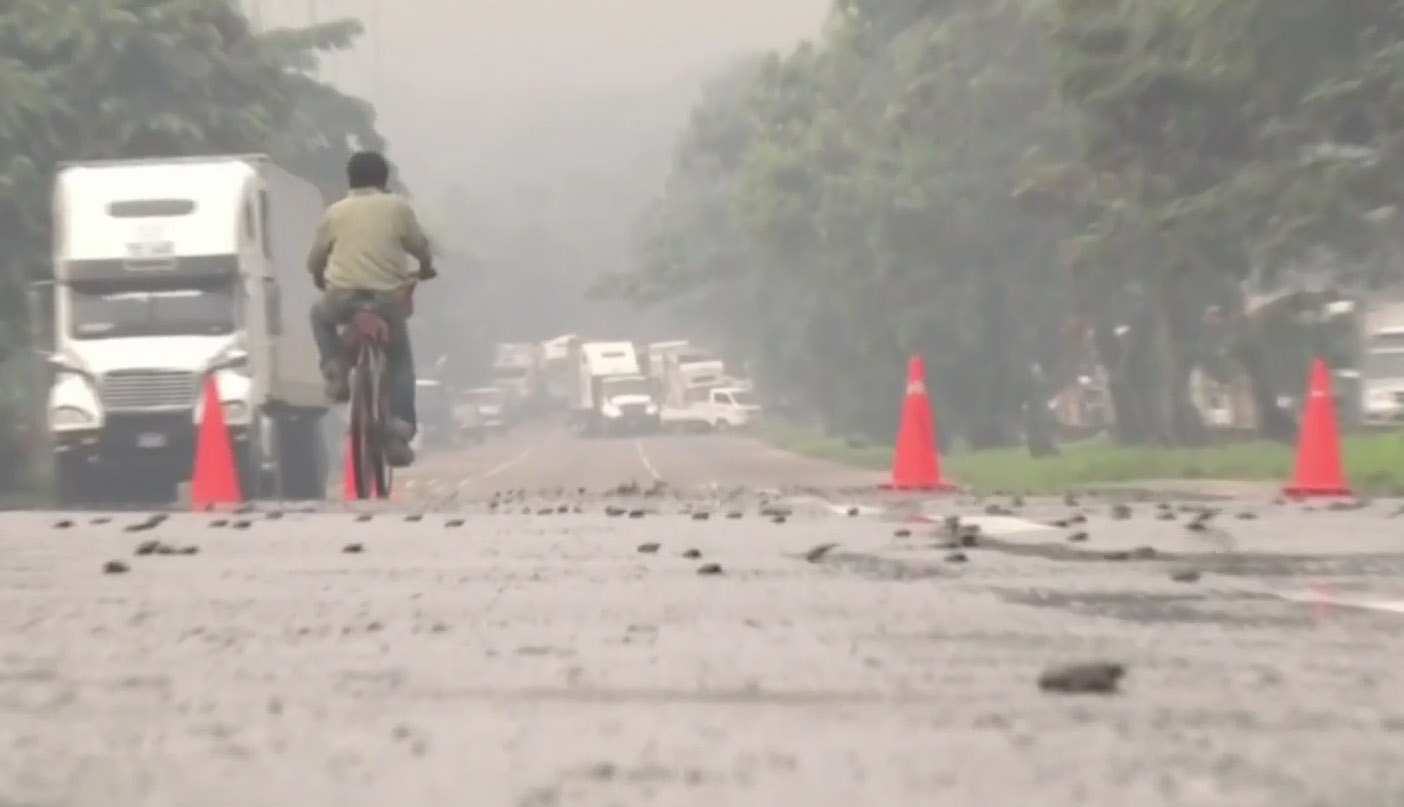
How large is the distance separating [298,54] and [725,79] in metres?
71.2

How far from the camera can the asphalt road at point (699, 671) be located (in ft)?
14.0

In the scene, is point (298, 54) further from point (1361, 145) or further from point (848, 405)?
point (1361, 145)

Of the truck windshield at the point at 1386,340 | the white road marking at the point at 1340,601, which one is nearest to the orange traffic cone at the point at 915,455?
the white road marking at the point at 1340,601

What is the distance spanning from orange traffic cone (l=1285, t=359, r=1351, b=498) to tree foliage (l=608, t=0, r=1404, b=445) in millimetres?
8412

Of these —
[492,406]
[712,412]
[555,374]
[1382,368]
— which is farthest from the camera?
[555,374]

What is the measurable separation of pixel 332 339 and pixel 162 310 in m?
14.0

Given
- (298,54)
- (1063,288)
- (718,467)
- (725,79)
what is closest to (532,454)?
(718,467)

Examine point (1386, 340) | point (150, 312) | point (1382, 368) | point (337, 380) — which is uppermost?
point (1386, 340)

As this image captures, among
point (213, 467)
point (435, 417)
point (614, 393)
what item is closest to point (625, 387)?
point (614, 393)

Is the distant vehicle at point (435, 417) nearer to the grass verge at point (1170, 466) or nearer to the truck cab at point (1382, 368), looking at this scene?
the truck cab at point (1382, 368)

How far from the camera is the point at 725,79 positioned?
122188 millimetres

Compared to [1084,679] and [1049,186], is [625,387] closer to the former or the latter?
[1049,186]

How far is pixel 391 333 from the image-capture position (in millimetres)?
16688

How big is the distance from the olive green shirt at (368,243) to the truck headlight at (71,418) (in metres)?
14.2
